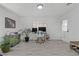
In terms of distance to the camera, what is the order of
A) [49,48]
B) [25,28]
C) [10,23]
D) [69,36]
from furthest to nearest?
[49,48], [25,28], [69,36], [10,23]

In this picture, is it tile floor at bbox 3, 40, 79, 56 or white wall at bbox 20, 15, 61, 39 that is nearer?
tile floor at bbox 3, 40, 79, 56

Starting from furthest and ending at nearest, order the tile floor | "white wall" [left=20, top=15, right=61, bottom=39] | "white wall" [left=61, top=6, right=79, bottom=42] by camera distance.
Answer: "white wall" [left=20, top=15, right=61, bottom=39]
"white wall" [left=61, top=6, right=79, bottom=42]
the tile floor

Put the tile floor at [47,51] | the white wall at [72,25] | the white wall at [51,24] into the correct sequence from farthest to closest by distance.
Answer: the white wall at [51,24], the white wall at [72,25], the tile floor at [47,51]

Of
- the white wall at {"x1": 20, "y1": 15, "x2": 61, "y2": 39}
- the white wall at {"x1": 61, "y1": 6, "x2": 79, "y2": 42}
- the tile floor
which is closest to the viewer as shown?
the tile floor

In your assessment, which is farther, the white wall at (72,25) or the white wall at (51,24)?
the white wall at (51,24)

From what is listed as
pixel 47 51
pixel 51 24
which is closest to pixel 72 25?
pixel 51 24

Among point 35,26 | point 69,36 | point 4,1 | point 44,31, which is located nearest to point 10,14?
point 4,1

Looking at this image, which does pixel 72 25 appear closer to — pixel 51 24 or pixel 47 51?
pixel 51 24

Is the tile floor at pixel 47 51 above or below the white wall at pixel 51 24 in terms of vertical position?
below

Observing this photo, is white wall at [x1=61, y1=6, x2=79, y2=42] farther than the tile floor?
Yes

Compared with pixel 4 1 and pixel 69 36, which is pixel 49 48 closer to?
pixel 69 36

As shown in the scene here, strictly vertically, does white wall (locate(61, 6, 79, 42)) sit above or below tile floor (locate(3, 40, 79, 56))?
above

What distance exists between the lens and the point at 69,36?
183cm

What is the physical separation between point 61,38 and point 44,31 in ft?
1.19
